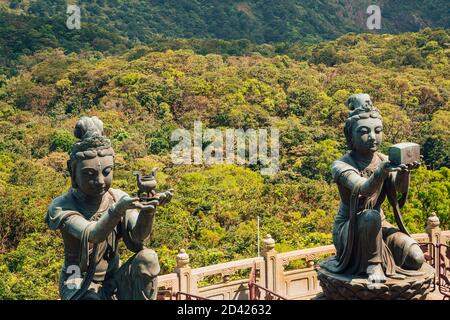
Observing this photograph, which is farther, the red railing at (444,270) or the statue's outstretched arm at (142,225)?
the red railing at (444,270)

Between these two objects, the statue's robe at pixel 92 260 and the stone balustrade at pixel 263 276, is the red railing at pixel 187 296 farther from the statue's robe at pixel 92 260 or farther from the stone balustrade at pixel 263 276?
the statue's robe at pixel 92 260

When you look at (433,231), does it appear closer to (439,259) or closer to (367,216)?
(439,259)

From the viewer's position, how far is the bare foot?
7.02 metres

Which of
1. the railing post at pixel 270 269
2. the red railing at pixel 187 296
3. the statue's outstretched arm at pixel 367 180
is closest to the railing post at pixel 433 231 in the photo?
the railing post at pixel 270 269

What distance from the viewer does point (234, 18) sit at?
236 feet

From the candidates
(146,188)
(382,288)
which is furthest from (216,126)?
(146,188)

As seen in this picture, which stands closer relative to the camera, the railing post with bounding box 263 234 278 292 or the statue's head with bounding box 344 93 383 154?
the statue's head with bounding box 344 93 383 154

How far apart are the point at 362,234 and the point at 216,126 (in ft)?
86.3

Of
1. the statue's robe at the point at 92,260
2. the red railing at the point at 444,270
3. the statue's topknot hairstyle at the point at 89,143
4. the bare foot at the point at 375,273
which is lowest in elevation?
the red railing at the point at 444,270

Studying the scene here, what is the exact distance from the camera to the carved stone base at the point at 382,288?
23.0 feet

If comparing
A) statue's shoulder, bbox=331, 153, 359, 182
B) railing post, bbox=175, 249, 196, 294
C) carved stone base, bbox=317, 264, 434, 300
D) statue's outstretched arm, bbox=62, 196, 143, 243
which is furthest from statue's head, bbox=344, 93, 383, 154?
statue's outstretched arm, bbox=62, 196, 143, 243

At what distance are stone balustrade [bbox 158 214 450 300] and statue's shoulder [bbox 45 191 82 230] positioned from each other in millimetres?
2196

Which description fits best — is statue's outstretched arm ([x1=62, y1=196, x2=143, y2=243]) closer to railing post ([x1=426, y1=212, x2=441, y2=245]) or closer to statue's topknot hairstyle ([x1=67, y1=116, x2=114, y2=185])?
statue's topknot hairstyle ([x1=67, y1=116, x2=114, y2=185])

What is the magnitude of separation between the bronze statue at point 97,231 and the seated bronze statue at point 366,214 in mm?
1951
